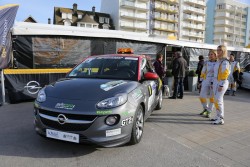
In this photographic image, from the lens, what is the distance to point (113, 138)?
11.2 ft

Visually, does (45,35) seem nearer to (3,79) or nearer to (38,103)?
(3,79)

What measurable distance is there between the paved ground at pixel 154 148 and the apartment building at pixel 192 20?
63489mm

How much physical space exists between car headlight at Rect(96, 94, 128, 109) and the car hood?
76 mm

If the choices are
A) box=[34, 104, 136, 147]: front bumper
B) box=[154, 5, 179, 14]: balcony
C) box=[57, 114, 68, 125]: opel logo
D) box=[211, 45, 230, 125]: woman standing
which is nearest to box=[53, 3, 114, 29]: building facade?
box=[154, 5, 179, 14]: balcony

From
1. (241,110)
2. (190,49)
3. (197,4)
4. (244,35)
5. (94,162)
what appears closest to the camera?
(94,162)

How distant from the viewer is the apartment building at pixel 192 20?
219 feet

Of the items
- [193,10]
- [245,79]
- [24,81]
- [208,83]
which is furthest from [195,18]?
[24,81]

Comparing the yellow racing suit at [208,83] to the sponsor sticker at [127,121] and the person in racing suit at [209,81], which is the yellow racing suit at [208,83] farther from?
the sponsor sticker at [127,121]

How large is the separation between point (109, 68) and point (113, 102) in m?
1.38

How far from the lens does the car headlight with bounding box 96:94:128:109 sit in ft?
11.2

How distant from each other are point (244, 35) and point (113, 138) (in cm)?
9172

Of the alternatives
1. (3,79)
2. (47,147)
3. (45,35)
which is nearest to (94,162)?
(47,147)

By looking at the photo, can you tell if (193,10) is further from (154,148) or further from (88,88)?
(88,88)

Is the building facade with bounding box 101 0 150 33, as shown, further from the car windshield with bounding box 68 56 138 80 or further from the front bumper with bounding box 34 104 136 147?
the front bumper with bounding box 34 104 136 147
